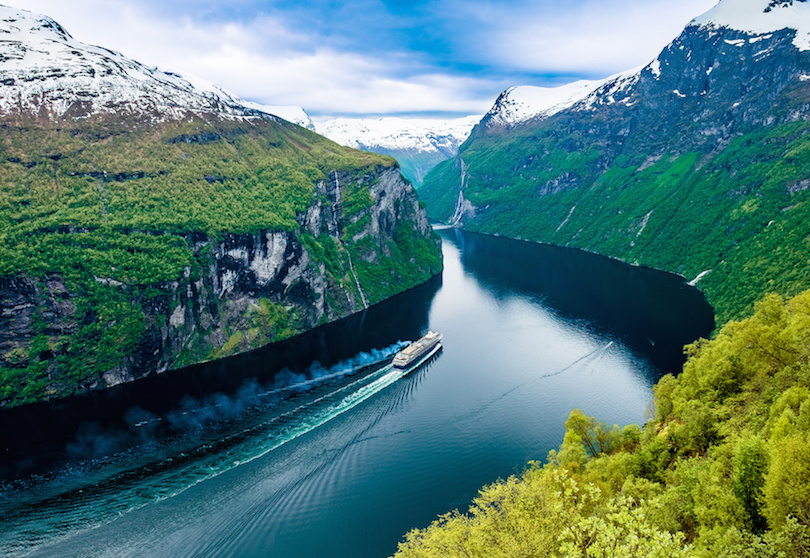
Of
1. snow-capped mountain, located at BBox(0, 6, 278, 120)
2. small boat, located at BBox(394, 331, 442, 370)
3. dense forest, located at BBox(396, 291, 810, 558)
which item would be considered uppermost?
snow-capped mountain, located at BBox(0, 6, 278, 120)

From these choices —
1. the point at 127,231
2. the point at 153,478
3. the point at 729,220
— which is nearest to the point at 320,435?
the point at 153,478

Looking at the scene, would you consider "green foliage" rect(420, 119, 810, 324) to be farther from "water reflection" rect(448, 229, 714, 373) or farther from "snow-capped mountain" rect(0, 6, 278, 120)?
"snow-capped mountain" rect(0, 6, 278, 120)

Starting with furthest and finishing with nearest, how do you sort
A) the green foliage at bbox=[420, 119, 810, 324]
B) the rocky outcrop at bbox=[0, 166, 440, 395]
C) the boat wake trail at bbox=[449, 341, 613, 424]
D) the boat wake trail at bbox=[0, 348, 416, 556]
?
the green foliage at bbox=[420, 119, 810, 324], the rocky outcrop at bbox=[0, 166, 440, 395], the boat wake trail at bbox=[449, 341, 613, 424], the boat wake trail at bbox=[0, 348, 416, 556]

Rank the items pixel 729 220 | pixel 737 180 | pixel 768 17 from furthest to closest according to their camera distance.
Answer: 1. pixel 768 17
2. pixel 737 180
3. pixel 729 220

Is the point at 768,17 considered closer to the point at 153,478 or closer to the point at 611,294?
the point at 611,294

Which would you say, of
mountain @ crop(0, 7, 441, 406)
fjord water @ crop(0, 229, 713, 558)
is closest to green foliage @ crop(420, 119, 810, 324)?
fjord water @ crop(0, 229, 713, 558)

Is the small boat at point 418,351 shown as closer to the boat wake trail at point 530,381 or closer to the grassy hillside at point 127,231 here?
the boat wake trail at point 530,381
